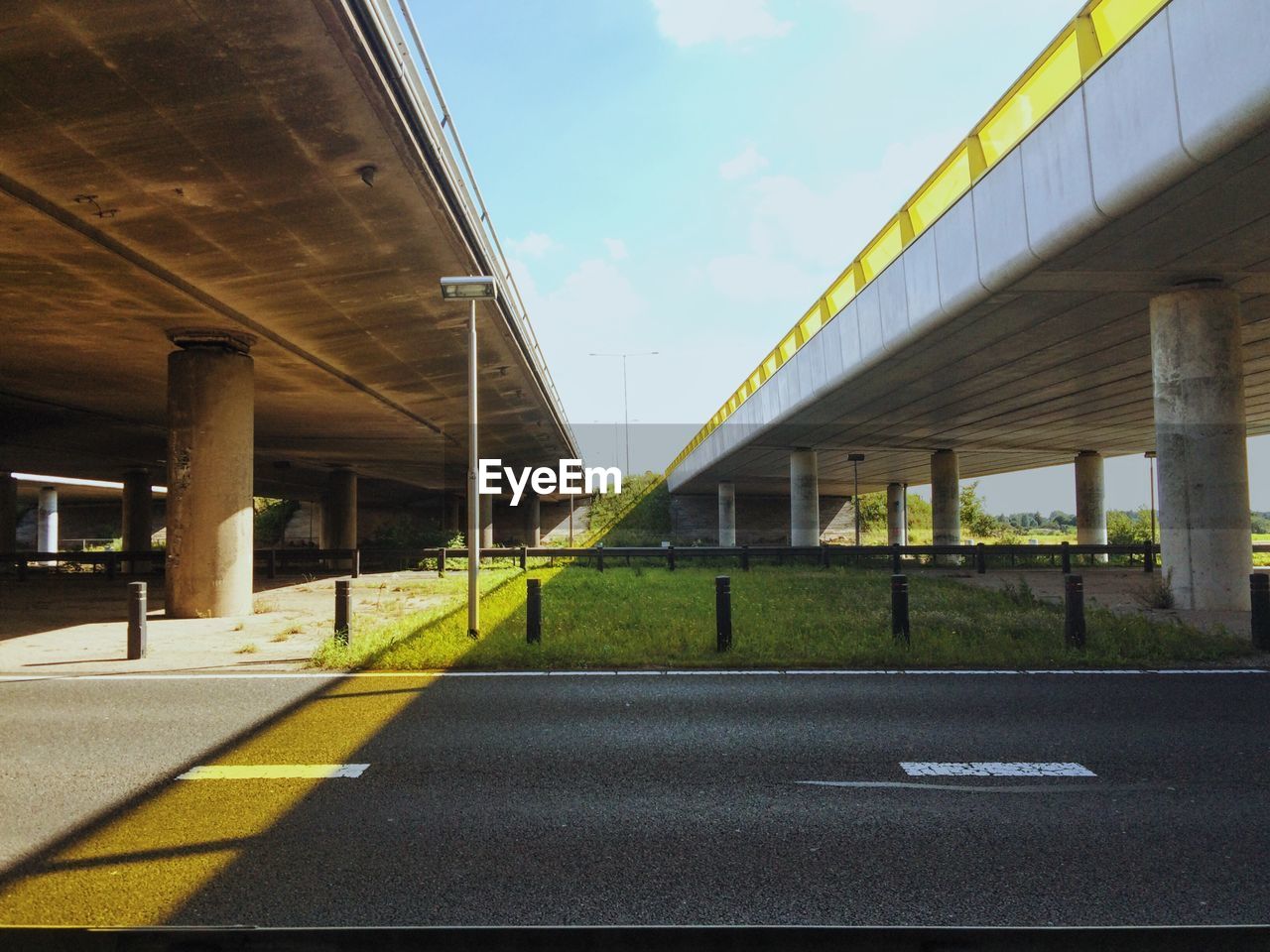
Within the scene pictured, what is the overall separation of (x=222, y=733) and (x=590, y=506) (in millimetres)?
59847

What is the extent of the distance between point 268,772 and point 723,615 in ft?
19.6

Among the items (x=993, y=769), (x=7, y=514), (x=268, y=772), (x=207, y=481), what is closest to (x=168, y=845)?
(x=268, y=772)

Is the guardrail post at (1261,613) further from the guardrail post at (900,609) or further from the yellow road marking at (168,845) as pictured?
the yellow road marking at (168,845)

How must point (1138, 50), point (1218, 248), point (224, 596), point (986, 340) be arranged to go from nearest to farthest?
point (1138, 50) → point (1218, 248) → point (224, 596) → point (986, 340)

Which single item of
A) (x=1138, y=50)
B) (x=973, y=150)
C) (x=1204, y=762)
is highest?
(x=973, y=150)

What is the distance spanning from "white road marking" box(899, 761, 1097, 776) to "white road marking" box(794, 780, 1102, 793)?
219mm

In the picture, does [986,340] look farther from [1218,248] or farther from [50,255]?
[50,255]

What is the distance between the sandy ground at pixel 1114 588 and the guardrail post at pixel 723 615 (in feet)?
21.4

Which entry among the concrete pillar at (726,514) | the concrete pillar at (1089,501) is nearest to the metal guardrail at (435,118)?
the concrete pillar at (1089,501)

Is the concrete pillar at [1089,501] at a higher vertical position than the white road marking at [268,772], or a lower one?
higher

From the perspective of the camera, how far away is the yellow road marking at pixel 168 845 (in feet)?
Result: 11.3

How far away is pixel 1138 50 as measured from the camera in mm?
8922

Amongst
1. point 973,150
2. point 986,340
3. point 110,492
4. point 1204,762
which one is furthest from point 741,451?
point 110,492

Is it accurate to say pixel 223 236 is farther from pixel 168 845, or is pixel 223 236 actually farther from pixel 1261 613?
pixel 1261 613
